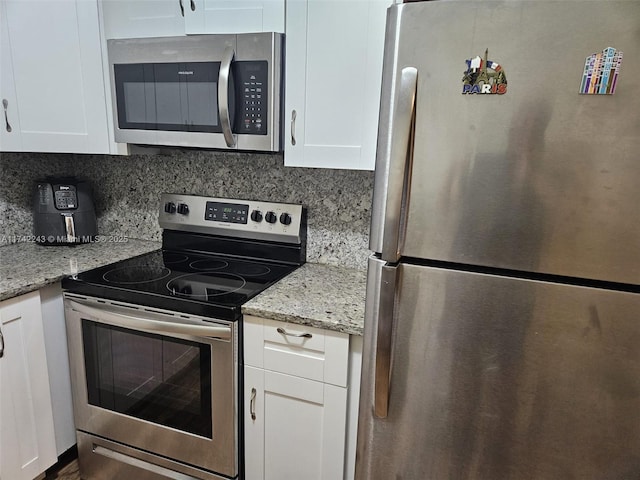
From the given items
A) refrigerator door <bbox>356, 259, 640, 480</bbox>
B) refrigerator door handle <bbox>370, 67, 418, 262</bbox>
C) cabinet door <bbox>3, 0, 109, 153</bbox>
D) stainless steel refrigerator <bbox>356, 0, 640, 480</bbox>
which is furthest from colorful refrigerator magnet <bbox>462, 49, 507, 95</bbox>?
cabinet door <bbox>3, 0, 109, 153</bbox>

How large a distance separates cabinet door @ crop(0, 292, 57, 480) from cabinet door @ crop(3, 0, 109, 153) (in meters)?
0.67

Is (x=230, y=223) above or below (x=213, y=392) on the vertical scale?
above

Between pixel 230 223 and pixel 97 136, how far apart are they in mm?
632

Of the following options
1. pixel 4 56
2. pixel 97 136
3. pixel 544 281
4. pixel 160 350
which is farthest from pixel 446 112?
pixel 4 56

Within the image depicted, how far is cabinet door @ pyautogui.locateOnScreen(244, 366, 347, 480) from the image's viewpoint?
1.42 meters

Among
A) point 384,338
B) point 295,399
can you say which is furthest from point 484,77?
point 295,399

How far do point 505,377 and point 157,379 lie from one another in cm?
118

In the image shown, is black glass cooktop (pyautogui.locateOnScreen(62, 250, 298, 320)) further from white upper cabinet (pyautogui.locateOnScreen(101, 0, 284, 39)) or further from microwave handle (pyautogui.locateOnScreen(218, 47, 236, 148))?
white upper cabinet (pyautogui.locateOnScreen(101, 0, 284, 39))

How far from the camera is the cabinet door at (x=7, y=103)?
70.1 inches

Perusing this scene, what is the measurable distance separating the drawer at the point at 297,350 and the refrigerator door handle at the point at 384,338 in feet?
0.98

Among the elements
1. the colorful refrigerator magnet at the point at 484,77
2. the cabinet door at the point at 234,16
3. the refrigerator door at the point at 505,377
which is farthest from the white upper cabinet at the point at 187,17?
the refrigerator door at the point at 505,377

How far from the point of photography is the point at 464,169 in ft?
3.01

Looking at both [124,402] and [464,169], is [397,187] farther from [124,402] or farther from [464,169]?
[124,402]

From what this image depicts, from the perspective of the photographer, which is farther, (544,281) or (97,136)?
(97,136)
